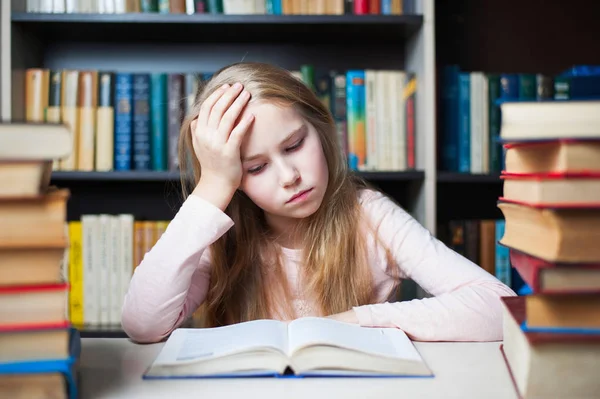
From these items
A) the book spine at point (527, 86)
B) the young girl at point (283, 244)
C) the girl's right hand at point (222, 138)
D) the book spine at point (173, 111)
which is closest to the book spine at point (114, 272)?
the book spine at point (173, 111)

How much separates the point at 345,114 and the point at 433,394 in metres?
1.29

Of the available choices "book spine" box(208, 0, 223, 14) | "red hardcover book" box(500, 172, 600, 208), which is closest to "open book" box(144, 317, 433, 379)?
"red hardcover book" box(500, 172, 600, 208)

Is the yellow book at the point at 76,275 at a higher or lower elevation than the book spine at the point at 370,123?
lower

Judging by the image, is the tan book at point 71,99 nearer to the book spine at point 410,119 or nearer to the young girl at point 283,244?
the young girl at point 283,244

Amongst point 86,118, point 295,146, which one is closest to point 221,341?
point 295,146

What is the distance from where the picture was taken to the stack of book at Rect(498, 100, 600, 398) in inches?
20.0

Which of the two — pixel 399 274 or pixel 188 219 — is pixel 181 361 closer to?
pixel 188 219

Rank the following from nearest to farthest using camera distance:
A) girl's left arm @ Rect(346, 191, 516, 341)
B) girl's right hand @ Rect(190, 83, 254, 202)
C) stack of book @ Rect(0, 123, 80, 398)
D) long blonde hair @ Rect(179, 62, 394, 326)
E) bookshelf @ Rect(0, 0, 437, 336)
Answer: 1. stack of book @ Rect(0, 123, 80, 398)
2. girl's left arm @ Rect(346, 191, 516, 341)
3. girl's right hand @ Rect(190, 83, 254, 202)
4. long blonde hair @ Rect(179, 62, 394, 326)
5. bookshelf @ Rect(0, 0, 437, 336)

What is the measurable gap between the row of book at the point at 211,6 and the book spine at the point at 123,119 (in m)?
0.20

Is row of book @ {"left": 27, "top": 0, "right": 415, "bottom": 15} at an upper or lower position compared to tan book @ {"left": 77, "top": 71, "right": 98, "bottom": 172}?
upper

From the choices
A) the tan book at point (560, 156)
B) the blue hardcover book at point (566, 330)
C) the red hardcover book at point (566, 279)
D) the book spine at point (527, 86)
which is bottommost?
the blue hardcover book at point (566, 330)

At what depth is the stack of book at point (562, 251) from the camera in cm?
51

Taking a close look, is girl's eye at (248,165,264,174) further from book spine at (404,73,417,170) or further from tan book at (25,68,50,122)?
tan book at (25,68,50,122)

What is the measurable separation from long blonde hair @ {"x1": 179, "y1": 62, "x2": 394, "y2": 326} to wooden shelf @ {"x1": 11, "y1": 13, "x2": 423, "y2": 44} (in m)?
0.60
